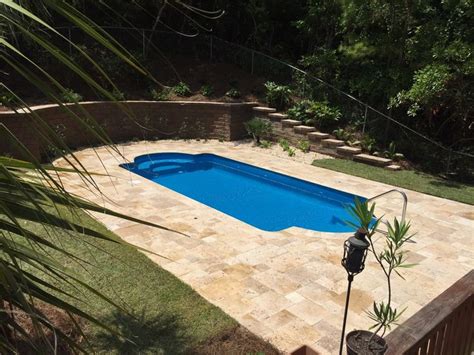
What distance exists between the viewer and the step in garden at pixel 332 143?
10781 millimetres

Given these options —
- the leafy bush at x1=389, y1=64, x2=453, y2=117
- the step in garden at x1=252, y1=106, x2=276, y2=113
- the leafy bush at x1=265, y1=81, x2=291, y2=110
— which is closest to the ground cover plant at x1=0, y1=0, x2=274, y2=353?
the leafy bush at x1=389, y1=64, x2=453, y2=117

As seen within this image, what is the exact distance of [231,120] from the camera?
12.4 meters

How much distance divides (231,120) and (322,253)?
7.74m

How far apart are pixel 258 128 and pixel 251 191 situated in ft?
11.1

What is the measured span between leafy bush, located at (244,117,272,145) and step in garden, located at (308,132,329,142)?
58.6 inches

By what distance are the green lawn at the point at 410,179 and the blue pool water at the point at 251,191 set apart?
1.36 metres

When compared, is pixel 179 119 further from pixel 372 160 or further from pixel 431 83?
pixel 431 83

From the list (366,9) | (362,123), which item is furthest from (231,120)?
(366,9)

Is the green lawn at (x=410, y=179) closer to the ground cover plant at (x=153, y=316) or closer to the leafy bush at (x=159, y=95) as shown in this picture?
the leafy bush at (x=159, y=95)

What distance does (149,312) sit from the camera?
11.8ft

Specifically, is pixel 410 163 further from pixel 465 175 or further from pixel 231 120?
pixel 231 120

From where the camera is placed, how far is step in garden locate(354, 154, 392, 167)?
985 centimetres

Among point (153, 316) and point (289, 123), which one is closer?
point (153, 316)

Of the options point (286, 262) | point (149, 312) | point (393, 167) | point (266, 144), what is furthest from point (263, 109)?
point (149, 312)
